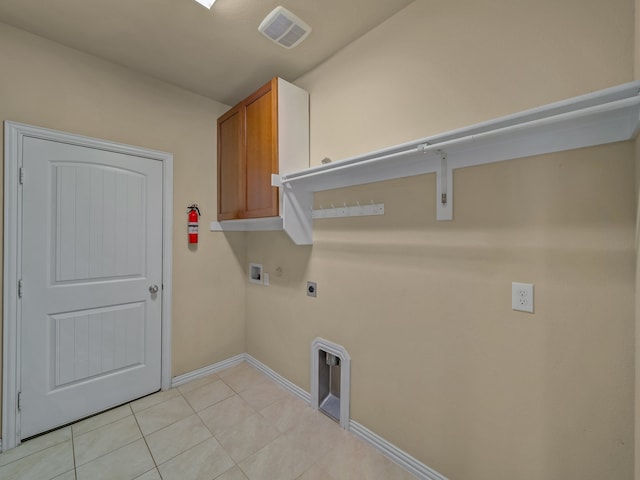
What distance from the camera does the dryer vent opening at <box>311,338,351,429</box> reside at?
1830 mm

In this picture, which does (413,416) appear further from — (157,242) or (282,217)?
(157,242)

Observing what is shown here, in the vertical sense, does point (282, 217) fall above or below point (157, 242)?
above

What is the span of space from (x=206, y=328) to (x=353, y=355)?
60.3 inches

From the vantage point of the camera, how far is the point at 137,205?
2133mm

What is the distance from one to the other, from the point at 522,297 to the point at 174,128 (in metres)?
2.77

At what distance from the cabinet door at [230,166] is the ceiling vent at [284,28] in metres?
0.70

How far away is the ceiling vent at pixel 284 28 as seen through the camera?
1524mm

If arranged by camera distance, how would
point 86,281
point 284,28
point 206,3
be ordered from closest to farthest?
1. point 206,3
2. point 284,28
3. point 86,281

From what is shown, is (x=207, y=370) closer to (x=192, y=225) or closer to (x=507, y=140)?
(x=192, y=225)

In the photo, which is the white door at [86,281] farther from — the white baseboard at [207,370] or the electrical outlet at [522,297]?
the electrical outlet at [522,297]

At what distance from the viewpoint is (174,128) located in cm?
233

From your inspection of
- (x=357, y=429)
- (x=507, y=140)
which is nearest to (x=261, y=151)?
(x=507, y=140)

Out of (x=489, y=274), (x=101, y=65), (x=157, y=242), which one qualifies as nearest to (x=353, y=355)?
(x=489, y=274)

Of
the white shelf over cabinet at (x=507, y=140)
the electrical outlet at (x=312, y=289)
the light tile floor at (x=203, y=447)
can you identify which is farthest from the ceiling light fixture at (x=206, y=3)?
the light tile floor at (x=203, y=447)
